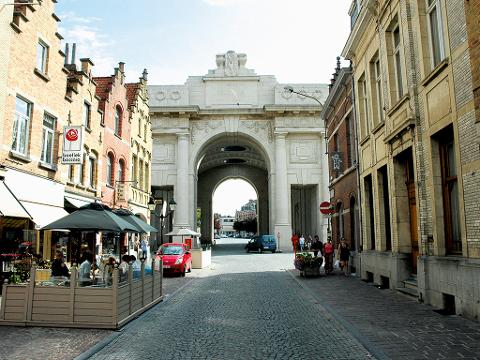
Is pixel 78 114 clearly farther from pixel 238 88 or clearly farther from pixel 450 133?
pixel 238 88

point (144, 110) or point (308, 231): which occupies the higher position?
point (144, 110)

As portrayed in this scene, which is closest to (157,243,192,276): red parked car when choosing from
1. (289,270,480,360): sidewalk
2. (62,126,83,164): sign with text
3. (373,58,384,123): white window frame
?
(62,126,83,164): sign with text

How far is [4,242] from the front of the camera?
521 inches

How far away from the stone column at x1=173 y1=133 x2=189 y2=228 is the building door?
31.5 meters

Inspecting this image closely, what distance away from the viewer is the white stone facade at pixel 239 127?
43.7m

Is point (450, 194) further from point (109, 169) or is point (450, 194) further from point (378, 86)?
point (109, 169)

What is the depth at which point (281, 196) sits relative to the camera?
43312 millimetres

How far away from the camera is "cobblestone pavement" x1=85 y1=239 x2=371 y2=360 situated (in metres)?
6.39

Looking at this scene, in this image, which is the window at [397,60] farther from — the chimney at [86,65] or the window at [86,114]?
the chimney at [86,65]

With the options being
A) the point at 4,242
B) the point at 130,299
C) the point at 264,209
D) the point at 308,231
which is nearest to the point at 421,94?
the point at 130,299

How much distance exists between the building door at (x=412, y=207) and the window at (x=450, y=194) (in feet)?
7.94

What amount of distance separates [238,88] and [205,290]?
33.6 meters

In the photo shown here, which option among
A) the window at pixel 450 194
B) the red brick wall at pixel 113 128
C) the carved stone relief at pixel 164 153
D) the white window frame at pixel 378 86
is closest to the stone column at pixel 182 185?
the carved stone relief at pixel 164 153

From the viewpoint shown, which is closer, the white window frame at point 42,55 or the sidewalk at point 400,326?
the sidewalk at point 400,326
